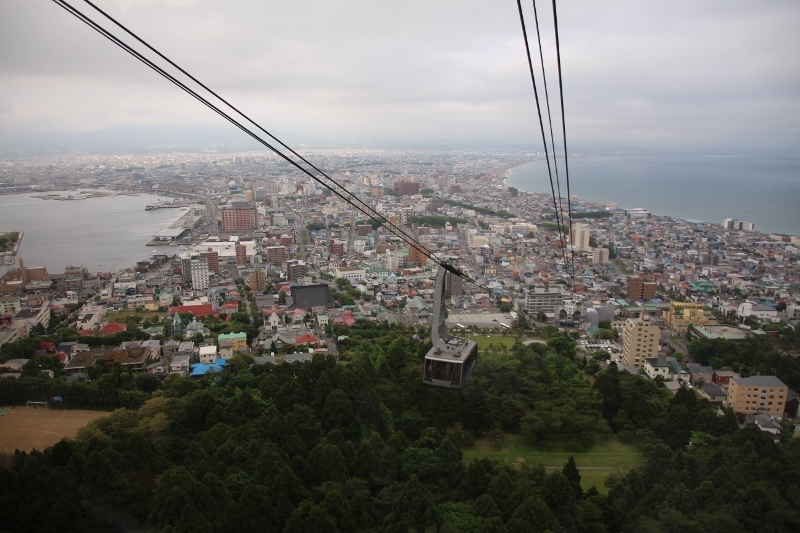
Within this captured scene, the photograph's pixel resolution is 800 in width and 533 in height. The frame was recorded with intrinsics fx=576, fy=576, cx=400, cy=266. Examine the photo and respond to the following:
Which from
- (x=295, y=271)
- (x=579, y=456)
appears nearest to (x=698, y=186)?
(x=295, y=271)

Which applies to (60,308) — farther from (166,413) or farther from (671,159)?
(671,159)

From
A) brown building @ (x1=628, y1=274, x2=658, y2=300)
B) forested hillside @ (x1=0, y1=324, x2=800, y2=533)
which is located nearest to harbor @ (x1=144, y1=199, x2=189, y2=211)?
brown building @ (x1=628, y1=274, x2=658, y2=300)

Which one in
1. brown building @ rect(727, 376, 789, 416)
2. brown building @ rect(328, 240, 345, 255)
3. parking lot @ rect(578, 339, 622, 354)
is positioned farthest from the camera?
brown building @ rect(328, 240, 345, 255)

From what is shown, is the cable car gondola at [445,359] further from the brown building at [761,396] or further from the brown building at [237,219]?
the brown building at [237,219]

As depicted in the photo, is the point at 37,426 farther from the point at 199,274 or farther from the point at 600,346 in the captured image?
the point at 199,274

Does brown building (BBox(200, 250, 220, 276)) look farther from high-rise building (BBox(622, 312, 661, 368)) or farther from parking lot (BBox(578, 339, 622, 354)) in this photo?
high-rise building (BBox(622, 312, 661, 368))
